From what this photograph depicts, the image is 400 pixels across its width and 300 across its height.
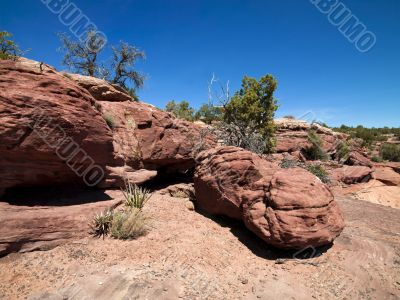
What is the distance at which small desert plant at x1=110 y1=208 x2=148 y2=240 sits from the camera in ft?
19.1

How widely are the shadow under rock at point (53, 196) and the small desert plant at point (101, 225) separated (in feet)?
2.49

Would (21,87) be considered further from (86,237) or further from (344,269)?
(344,269)

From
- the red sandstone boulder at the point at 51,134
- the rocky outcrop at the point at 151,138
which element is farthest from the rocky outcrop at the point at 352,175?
the red sandstone boulder at the point at 51,134

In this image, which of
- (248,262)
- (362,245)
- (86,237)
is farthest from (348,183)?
(86,237)

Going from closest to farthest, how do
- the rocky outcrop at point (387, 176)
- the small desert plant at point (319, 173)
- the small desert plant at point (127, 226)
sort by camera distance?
the small desert plant at point (127, 226) < the small desert plant at point (319, 173) < the rocky outcrop at point (387, 176)

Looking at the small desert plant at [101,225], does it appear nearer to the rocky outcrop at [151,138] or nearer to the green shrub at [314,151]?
the rocky outcrop at [151,138]

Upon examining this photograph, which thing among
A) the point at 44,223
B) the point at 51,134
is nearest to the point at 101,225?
the point at 44,223

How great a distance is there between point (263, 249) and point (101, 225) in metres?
3.61

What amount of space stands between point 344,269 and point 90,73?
64.8 feet

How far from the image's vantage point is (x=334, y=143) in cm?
2416

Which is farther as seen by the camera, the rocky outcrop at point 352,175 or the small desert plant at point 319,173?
the rocky outcrop at point 352,175

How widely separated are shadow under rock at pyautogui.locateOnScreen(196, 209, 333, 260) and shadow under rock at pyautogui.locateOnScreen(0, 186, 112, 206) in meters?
3.31

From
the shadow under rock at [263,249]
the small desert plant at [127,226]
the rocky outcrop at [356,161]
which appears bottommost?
the shadow under rock at [263,249]

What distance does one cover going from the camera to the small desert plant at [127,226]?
229 inches
